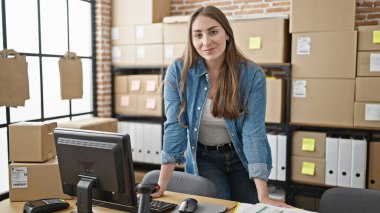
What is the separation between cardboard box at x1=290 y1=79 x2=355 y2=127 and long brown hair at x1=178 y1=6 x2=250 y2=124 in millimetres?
1482

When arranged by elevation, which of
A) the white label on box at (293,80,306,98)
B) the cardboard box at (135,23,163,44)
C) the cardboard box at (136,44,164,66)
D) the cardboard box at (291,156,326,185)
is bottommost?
the cardboard box at (291,156,326,185)

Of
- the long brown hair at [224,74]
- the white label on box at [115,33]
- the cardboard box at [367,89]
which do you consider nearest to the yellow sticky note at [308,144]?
the cardboard box at [367,89]

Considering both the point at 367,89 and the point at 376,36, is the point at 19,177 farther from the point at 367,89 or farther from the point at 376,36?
the point at 376,36

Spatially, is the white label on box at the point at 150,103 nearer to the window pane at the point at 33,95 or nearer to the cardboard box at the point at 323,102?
the window pane at the point at 33,95

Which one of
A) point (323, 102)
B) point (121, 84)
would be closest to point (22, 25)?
point (121, 84)

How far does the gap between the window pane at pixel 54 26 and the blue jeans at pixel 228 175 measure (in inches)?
83.6

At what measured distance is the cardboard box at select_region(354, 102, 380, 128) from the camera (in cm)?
299

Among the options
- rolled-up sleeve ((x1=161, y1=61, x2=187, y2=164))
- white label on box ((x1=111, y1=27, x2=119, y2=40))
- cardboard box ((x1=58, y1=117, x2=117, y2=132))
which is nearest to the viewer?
rolled-up sleeve ((x1=161, y1=61, x2=187, y2=164))

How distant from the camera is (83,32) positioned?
3.96 m

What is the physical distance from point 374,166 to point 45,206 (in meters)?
2.47

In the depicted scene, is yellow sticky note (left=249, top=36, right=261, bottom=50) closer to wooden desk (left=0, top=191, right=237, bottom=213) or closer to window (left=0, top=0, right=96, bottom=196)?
window (left=0, top=0, right=96, bottom=196)

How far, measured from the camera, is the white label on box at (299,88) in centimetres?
318

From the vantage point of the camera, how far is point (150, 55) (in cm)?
382

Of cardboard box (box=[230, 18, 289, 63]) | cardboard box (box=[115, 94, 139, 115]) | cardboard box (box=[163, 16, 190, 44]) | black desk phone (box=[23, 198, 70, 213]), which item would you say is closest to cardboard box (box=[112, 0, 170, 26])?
cardboard box (box=[163, 16, 190, 44])
